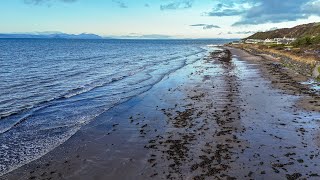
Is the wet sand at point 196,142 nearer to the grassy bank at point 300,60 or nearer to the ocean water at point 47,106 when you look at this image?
the ocean water at point 47,106

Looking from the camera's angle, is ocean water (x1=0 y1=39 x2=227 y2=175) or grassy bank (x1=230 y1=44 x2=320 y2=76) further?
grassy bank (x1=230 y1=44 x2=320 y2=76)

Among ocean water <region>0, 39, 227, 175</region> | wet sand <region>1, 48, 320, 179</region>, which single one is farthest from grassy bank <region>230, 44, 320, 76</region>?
ocean water <region>0, 39, 227, 175</region>

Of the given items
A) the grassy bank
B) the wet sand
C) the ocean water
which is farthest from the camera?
the grassy bank

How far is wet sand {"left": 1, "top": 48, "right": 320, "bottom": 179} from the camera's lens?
41.1 ft

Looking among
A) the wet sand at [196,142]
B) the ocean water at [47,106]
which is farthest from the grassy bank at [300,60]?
the ocean water at [47,106]

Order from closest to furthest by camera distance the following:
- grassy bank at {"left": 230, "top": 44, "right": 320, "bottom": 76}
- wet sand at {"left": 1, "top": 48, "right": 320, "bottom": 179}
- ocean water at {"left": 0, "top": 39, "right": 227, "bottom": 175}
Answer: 1. wet sand at {"left": 1, "top": 48, "right": 320, "bottom": 179}
2. ocean water at {"left": 0, "top": 39, "right": 227, "bottom": 175}
3. grassy bank at {"left": 230, "top": 44, "right": 320, "bottom": 76}

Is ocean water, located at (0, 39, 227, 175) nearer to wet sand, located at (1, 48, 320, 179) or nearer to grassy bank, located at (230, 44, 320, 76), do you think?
wet sand, located at (1, 48, 320, 179)

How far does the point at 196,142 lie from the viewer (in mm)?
15812

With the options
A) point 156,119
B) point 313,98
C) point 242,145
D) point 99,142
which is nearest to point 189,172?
point 242,145

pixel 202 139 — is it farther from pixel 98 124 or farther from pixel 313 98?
pixel 313 98

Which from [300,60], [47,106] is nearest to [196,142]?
[47,106]

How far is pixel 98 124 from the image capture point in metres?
19.6

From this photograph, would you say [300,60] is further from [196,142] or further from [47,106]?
[196,142]

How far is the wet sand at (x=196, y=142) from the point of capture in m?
12.5
